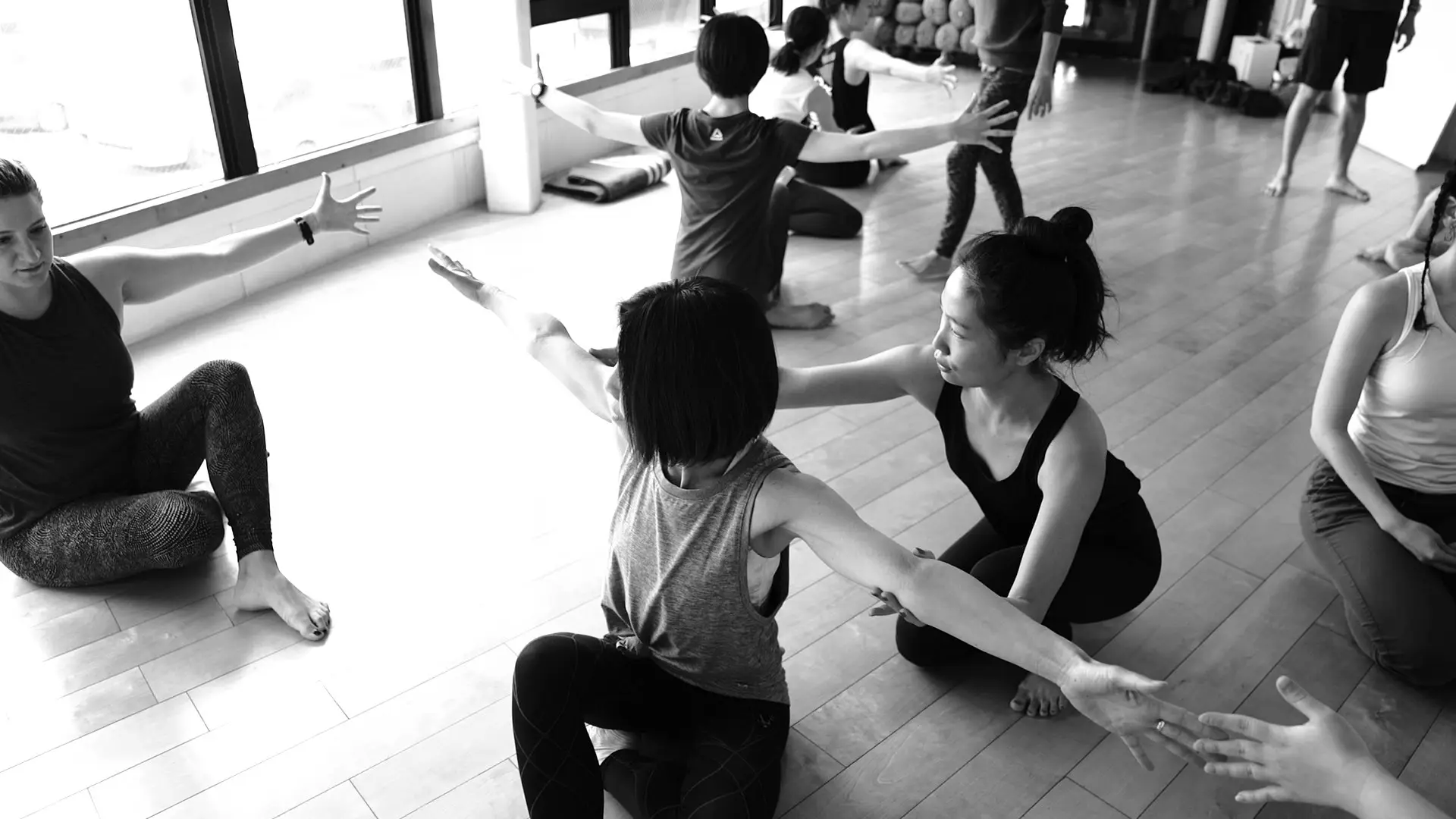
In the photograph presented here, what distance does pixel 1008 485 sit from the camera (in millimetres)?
1907

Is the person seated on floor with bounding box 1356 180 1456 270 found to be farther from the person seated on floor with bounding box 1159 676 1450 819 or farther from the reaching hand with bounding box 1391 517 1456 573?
the person seated on floor with bounding box 1159 676 1450 819

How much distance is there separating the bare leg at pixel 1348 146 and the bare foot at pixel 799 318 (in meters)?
2.87

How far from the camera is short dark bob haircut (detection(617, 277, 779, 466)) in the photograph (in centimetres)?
130

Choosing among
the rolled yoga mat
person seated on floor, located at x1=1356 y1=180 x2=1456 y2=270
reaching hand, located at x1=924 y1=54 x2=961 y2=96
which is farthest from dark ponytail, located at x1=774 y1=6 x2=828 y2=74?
person seated on floor, located at x1=1356 y1=180 x2=1456 y2=270

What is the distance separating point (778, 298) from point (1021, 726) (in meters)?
2.11

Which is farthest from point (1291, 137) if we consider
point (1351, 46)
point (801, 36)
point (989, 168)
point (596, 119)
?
point (596, 119)

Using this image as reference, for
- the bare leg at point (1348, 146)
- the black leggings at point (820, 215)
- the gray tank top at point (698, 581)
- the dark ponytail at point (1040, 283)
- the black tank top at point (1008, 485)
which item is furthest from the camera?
the bare leg at point (1348, 146)

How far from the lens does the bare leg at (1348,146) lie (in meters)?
4.82

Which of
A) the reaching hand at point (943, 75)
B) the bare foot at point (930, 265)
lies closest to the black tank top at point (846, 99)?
the reaching hand at point (943, 75)

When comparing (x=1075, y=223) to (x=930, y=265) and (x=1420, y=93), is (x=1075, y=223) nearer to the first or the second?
(x=930, y=265)

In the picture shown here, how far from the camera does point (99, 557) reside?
7.16ft

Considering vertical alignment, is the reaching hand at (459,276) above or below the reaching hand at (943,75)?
below

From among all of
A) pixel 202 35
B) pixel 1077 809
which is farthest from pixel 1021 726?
pixel 202 35

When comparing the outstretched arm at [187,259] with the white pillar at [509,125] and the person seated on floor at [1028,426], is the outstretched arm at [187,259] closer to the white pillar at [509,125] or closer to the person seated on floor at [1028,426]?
the person seated on floor at [1028,426]
